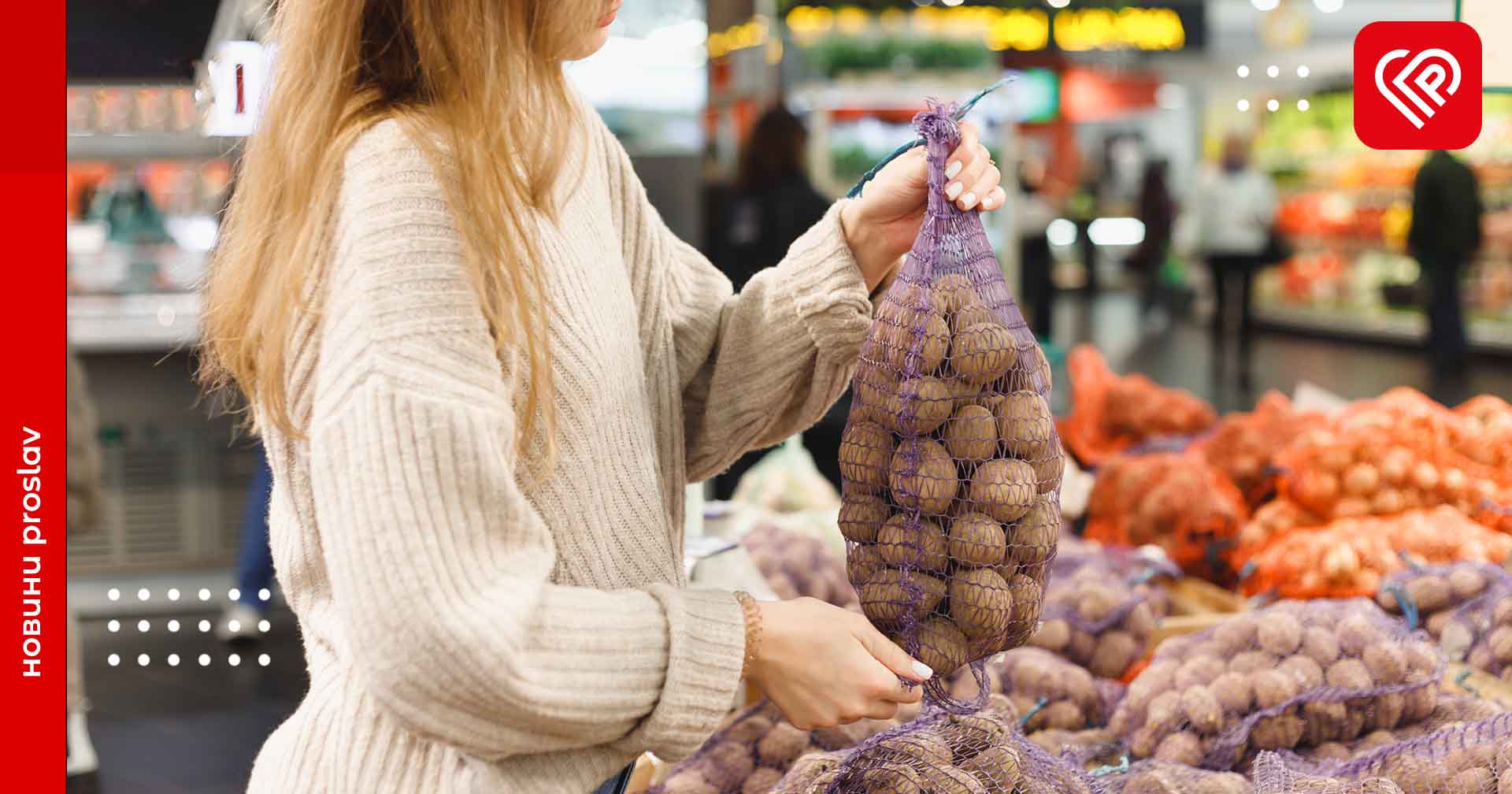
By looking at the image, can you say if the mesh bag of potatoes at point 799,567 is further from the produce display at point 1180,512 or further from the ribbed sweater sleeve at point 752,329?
the ribbed sweater sleeve at point 752,329

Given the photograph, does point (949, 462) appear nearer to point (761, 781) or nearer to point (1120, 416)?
point (761, 781)

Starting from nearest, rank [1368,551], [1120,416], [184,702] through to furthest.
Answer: [1368,551]
[1120,416]
[184,702]

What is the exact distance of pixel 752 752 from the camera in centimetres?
202

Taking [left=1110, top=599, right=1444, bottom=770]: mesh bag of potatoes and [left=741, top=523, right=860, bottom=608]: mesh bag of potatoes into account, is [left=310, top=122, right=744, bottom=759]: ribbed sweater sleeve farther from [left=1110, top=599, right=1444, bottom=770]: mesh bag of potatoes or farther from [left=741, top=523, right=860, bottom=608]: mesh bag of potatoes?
[left=741, top=523, right=860, bottom=608]: mesh bag of potatoes

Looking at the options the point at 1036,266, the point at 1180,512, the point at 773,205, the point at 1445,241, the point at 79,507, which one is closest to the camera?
the point at 1180,512

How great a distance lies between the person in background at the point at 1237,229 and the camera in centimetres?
1267

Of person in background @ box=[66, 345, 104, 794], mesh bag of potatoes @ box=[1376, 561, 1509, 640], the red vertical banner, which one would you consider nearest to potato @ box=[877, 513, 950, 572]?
the red vertical banner

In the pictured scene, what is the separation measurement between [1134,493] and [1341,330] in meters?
11.8

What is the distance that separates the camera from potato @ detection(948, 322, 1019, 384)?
4.37 feet

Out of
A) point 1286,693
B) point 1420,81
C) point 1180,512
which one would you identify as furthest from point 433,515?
point 1180,512

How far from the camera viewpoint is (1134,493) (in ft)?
11.2

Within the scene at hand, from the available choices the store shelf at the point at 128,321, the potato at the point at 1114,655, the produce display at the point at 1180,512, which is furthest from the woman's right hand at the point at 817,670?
the store shelf at the point at 128,321

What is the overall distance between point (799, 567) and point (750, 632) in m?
1.66

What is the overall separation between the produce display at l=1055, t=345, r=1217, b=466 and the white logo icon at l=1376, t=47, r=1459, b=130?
6.73 ft
